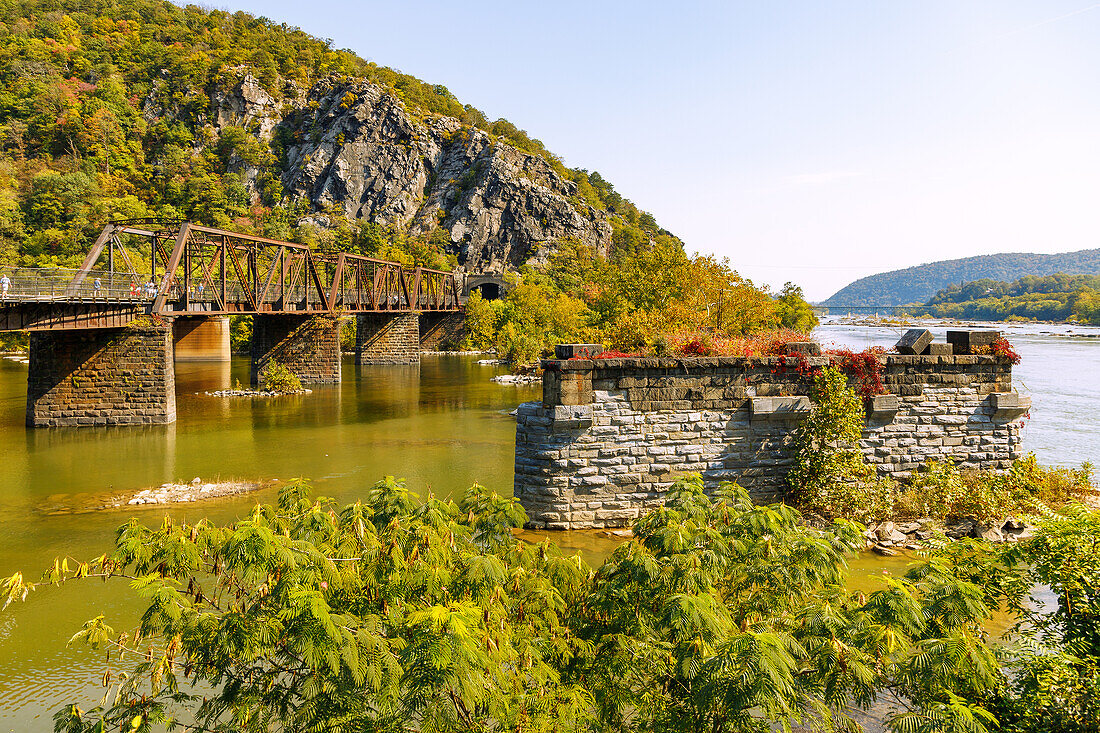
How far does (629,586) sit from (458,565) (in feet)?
4.54

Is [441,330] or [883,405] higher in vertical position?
[441,330]

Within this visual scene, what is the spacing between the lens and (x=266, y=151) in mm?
100312

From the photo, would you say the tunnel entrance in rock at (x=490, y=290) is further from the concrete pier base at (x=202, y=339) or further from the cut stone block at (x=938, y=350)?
the cut stone block at (x=938, y=350)

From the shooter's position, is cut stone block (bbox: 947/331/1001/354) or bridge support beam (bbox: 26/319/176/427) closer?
cut stone block (bbox: 947/331/1001/354)

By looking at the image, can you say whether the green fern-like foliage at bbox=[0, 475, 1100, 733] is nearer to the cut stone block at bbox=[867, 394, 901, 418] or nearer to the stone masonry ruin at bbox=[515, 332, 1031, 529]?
the stone masonry ruin at bbox=[515, 332, 1031, 529]

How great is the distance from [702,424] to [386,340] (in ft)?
129

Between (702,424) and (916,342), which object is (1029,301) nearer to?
(916,342)

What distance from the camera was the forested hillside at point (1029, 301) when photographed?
113812 mm

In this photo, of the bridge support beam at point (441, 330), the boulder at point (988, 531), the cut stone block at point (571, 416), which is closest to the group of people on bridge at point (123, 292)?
the cut stone block at point (571, 416)

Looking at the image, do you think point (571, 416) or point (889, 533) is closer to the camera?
point (889, 533)

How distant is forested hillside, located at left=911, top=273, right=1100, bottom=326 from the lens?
114 metres

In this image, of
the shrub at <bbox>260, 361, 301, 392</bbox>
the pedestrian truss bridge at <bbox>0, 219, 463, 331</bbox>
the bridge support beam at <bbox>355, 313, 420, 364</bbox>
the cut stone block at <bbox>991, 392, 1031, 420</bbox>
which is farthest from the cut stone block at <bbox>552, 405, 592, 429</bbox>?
the bridge support beam at <bbox>355, 313, 420, 364</bbox>

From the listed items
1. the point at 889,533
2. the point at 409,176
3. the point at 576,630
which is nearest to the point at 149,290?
the point at 576,630

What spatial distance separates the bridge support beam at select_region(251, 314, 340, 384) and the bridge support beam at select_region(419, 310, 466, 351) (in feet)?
88.1
